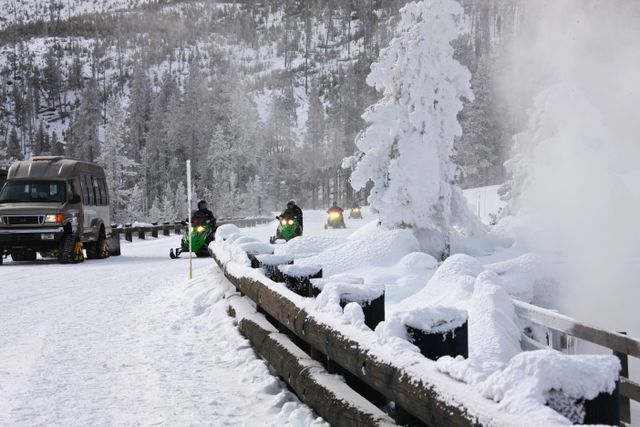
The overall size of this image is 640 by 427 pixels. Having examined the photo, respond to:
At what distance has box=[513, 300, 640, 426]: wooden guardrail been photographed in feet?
16.7

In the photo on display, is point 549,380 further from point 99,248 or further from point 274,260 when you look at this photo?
point 99,248

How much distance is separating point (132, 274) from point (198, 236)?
6192 mm

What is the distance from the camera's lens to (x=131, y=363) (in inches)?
254

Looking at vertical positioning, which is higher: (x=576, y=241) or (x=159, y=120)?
(x=159, y=120)

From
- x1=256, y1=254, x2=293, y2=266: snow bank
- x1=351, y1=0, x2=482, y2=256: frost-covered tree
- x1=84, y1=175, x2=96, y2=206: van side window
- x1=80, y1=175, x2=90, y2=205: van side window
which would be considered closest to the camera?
x1=256, y1=254, x2=293, y2=266: snow bank

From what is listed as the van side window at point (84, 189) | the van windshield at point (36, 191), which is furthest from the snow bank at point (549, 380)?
the van side window at point (84, 189)

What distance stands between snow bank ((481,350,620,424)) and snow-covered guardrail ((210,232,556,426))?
2.5 inches

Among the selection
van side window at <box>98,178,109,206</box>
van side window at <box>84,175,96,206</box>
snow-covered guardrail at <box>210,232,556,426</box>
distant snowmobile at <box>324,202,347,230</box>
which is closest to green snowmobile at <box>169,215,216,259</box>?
van side window at <box>84,175,96,206</box>

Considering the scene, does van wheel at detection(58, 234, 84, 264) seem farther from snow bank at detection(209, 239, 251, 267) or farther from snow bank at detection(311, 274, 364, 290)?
snow bank at detection(311, 274, 364, 290)

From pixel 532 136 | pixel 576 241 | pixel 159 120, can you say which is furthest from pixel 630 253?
pixel 159 120

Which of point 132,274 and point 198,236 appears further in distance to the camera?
point 198,236

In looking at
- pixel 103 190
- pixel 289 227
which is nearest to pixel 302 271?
pixel 103 190

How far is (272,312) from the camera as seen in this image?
21.2ft

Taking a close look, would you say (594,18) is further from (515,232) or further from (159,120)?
(159,120)
